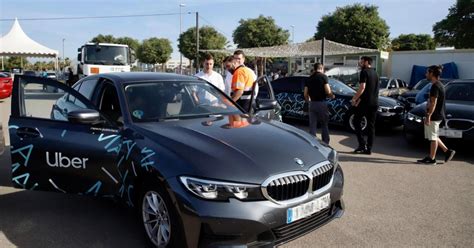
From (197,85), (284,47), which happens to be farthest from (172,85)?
(284,47)

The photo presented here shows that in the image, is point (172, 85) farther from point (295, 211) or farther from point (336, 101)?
point (336, 101)

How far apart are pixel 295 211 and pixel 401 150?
570 cm

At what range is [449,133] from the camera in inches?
281

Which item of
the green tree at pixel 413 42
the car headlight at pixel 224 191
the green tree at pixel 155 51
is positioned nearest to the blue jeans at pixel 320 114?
the car headlight at pixel 224 191

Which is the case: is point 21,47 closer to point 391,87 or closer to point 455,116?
point 391,87

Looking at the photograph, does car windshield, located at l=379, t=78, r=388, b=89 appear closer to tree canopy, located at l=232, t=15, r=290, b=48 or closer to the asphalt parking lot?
the asphalt parking lot

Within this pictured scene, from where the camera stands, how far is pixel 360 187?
5.41 metres

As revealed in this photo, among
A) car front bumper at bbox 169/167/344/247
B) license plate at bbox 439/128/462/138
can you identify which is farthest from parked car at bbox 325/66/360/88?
car front bumper at bbox 169/167/344/247

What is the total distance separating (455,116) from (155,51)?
54.0 metres

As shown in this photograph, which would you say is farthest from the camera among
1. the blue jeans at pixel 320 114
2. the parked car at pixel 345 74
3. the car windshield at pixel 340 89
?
the parked car at pixel 345 74

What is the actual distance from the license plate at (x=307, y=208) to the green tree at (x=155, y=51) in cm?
5669

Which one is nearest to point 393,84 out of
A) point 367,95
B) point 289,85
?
point 289,85

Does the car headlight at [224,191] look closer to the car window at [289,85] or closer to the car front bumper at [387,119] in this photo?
the car front bumper at [387,119]

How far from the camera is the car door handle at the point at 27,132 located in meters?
3.91
